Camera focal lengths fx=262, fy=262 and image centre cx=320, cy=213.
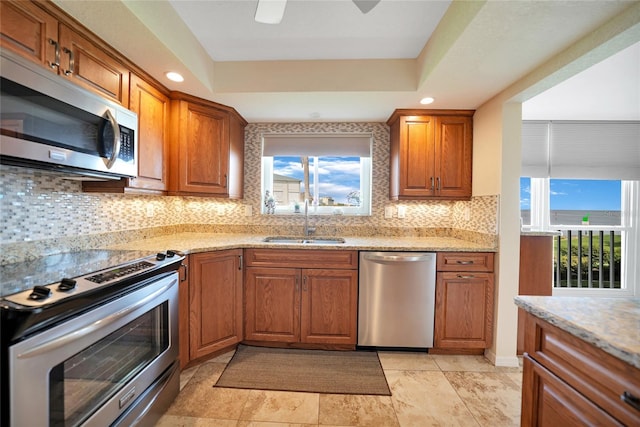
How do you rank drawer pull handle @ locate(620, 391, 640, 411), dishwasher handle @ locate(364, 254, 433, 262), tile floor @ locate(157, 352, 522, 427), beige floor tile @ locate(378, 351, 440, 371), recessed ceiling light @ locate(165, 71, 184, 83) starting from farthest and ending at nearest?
dishwasher handle @ locate(364, 254, 433, 262) < beige floor tile @ locate(378, 351, 440, 371) < recessed ceiling light @ locate(165, 71, 184, 83) < tile floor @ locate(157, 352, 522, 427) < drawer pull handle @ locate(620, 391, 640, 411)

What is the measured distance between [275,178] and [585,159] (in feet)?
12.1

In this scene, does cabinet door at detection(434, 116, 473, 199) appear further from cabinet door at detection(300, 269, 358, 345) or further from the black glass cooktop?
the black glass cooktop

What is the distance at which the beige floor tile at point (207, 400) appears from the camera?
5.18ft

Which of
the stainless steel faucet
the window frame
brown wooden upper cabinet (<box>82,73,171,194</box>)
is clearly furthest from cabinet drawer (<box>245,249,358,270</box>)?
the window frame

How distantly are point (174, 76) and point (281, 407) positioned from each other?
2.38 m

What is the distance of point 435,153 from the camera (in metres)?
2.49

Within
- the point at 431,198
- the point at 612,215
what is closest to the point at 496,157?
the point at 431,198

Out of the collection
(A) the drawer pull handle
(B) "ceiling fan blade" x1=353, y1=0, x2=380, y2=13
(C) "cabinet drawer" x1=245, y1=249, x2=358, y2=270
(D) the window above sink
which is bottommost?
(A) the drawer pull handle

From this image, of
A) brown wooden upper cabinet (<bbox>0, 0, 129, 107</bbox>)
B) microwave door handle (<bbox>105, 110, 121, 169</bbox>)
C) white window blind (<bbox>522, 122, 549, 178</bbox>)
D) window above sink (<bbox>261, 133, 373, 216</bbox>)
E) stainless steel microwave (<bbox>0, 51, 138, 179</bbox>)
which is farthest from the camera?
white window blind (<bbox>522, 122, 549, 178</bbox>)

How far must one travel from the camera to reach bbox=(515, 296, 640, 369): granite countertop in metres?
0.66

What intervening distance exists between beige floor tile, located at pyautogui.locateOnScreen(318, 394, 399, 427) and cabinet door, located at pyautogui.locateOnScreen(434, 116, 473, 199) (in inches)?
73.6

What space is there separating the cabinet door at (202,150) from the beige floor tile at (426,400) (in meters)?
2.17

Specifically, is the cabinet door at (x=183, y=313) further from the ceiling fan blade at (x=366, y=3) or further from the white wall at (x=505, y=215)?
the white wall at (x=505, y=215)

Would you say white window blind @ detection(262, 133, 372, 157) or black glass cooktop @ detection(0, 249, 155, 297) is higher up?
white window blind @ detection(262, 133, 372, 157)
